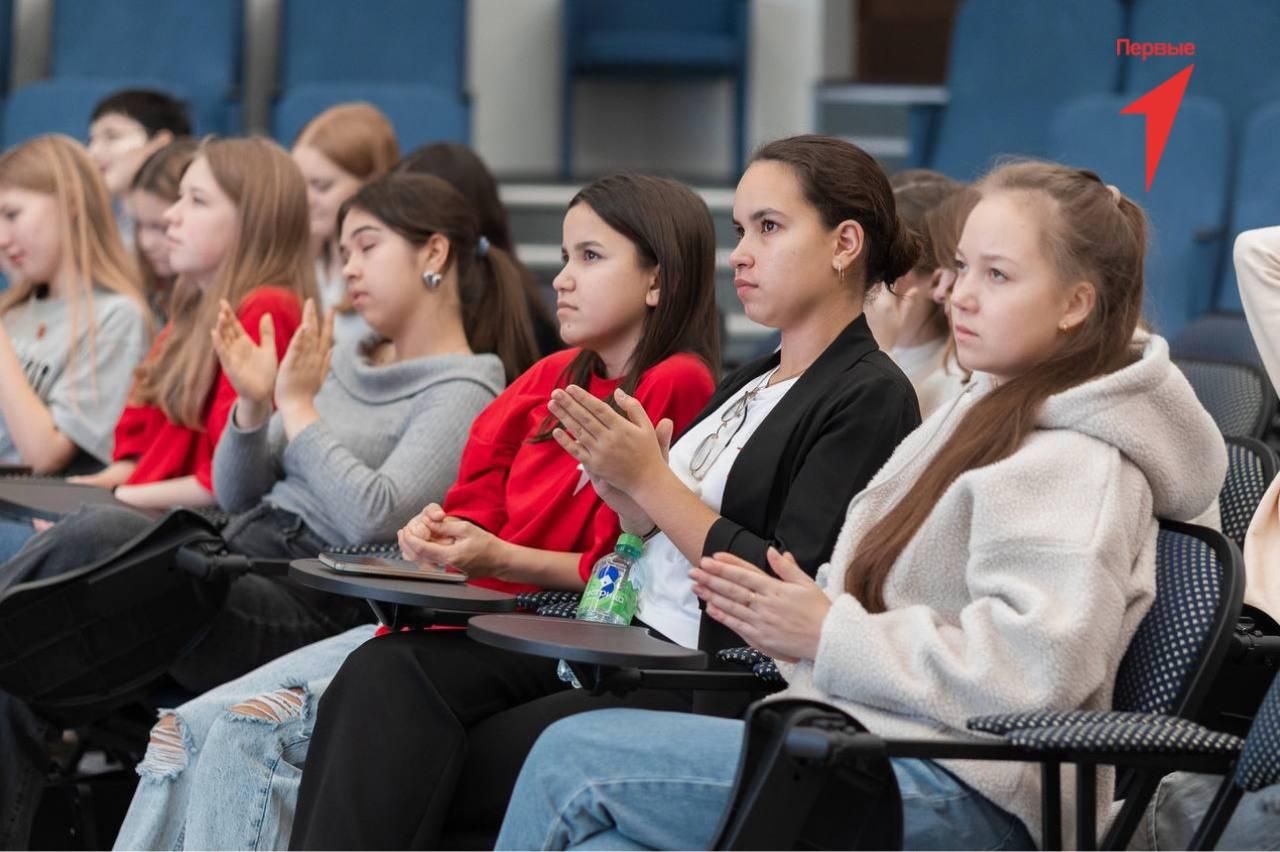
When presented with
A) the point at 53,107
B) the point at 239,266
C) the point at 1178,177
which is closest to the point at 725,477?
the point at 239,266

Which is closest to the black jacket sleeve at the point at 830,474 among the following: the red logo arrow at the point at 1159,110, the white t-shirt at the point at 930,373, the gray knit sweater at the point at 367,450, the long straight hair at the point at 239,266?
the white t-shirt at the point at 930,373

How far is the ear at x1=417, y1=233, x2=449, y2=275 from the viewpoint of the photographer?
2.77 meters

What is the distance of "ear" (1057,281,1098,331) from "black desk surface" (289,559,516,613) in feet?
2.25

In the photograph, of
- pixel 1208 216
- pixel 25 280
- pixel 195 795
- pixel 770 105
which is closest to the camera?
pixel 195 795

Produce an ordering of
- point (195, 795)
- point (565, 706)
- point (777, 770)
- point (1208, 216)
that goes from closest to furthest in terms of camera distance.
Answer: point (777, 770) < point (565, 706) < point (195, 795) < point (1208, 216)

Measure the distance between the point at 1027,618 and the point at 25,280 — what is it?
8.55 feet

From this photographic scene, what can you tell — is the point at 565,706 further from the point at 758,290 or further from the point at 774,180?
the point at 774,180

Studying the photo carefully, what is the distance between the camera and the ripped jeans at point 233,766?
218 cm

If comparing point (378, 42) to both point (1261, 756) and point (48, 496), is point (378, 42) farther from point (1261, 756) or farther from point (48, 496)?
point (1261, 756)

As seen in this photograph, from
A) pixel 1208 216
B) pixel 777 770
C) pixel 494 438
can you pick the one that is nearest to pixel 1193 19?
pixel 1208 216

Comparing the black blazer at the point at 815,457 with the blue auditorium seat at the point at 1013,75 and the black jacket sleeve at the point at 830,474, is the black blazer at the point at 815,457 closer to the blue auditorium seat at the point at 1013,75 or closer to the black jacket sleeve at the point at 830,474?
the black jacket sleeve at the point at 830,474

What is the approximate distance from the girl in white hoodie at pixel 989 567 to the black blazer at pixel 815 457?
100 millimetres

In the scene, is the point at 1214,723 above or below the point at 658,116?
below

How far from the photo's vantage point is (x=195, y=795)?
86.8 inches
